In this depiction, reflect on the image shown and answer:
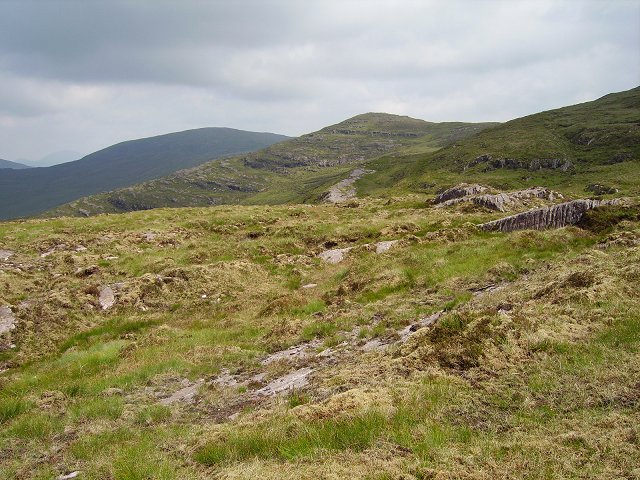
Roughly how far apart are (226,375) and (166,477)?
6948 mm

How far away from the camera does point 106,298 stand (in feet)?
82.6

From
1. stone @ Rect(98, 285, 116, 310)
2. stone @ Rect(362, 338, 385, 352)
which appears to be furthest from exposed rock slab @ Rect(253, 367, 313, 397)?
stone @ Rect(98, 285, 116, 310)

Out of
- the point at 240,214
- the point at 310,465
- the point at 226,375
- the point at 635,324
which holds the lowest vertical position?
the point at 226,375

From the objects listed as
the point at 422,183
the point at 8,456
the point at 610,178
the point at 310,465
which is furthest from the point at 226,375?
the point at 422,183

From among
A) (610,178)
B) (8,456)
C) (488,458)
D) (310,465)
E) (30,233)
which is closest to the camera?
(488,458)

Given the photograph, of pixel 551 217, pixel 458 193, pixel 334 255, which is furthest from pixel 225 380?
pixel 458 193

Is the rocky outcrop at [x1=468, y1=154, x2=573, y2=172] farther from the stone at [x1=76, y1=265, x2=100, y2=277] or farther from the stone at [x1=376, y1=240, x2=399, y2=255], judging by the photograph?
the stone at [x1=76, y1=265, x2=100, y2=277]

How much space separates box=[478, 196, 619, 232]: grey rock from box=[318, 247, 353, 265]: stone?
11.8m

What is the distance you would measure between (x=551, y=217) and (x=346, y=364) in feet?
75.2

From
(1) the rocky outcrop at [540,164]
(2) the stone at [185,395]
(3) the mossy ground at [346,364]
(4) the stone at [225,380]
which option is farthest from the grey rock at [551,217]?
(1) the rocky outcrop at [540,164]

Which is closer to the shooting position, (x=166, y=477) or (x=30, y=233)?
(x=166, y=477)

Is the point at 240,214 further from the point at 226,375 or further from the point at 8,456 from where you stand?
the point at 8,456

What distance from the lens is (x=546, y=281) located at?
16.3 m

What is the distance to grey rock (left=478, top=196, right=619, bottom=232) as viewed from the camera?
28078 mm
